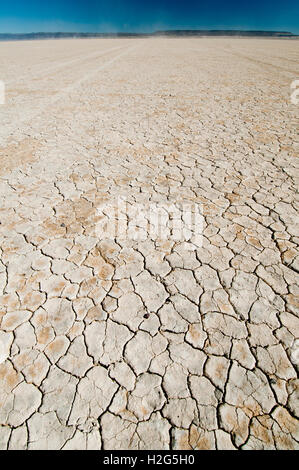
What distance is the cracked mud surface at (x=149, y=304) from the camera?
55.9 inches

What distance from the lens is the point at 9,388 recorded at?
1.55 meters

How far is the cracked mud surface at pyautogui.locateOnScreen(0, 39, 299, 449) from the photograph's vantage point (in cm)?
142

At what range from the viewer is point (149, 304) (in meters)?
2.03

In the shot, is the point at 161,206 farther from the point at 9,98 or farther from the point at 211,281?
the point at 9,98
